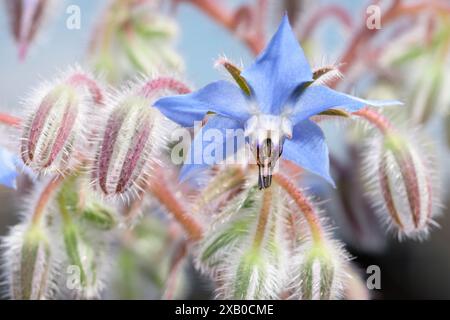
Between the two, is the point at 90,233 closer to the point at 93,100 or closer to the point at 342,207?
the point at 93,100

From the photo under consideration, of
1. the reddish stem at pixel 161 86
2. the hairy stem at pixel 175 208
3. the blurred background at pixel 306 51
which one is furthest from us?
the blurred background at pixel 306 51

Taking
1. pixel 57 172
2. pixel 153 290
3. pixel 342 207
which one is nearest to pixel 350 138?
pixel 342 207

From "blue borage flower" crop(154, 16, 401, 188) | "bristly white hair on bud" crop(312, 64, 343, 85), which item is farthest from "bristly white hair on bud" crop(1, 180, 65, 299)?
"bristly white hair on bud" crop(312, 64, 343, 85)

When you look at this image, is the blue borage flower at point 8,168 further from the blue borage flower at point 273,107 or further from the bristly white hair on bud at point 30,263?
the blue borage flower at point 273,107

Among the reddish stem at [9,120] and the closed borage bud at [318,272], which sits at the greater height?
the reddish stem at [9,120]

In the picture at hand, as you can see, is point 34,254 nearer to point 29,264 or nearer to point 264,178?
point 29,264

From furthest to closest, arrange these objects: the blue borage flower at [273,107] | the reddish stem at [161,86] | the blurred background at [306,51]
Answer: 1. the blurred background at [306,51]
2. the reddish stem at [161,86]
3. the blue borage flower at [273,107]

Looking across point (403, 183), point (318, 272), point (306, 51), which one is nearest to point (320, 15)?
point (306, 51)

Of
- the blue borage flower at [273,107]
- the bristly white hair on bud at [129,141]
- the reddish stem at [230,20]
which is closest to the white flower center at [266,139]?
the blue borage flower at [273,107]
